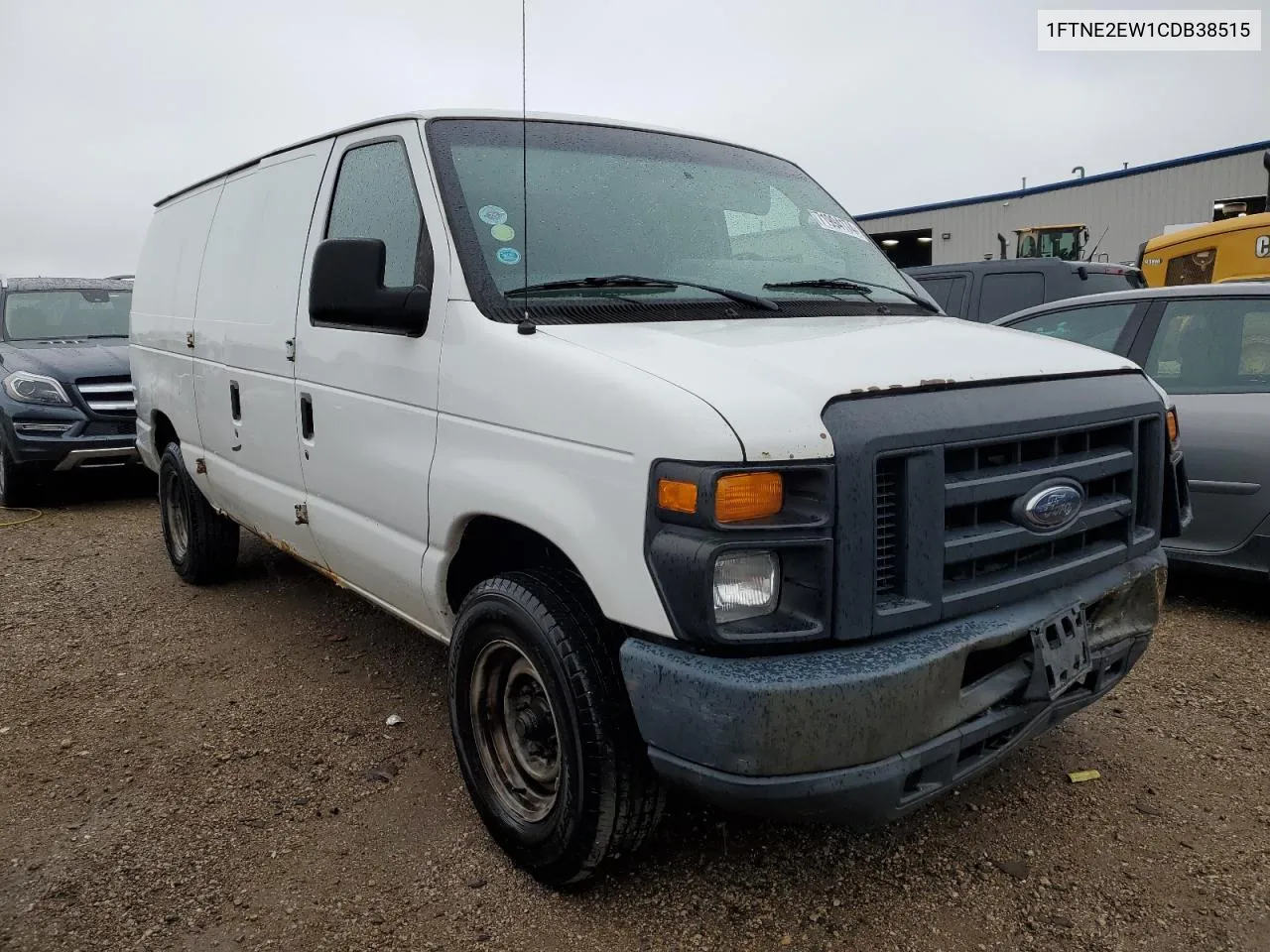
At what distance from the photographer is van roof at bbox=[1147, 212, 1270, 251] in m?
A: 8.48

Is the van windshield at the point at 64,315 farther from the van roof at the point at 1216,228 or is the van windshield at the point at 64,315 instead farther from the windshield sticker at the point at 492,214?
the van roof at the point at 1216,228

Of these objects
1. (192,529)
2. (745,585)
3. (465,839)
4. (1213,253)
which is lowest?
(465,839)

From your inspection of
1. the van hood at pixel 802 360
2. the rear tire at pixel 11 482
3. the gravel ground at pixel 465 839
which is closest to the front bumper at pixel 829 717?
the van hood at pixel 802 360

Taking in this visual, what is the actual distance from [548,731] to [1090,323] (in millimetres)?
4187

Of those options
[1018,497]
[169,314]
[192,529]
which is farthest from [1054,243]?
[1018,497]

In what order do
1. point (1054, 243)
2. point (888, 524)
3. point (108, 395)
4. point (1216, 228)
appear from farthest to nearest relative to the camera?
point (1054, 243)
point (1216, 228)
point (108, 395)
point (888, 524)

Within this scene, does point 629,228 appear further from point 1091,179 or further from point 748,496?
point 1091,179

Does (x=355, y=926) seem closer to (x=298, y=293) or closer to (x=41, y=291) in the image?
(x=298, y=293)

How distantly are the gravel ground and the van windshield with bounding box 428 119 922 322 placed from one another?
1.61 meters

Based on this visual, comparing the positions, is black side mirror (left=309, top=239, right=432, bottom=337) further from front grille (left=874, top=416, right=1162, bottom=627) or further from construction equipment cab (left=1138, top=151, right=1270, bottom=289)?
construction equipment cab (left=1138, top=151, right=1270, bottom=289)

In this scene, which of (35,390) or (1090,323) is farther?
(35,390)

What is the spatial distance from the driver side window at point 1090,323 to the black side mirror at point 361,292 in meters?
3.46

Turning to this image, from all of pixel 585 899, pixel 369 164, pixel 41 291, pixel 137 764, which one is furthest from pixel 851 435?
pixel 41 291

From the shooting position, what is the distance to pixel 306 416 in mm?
3516
